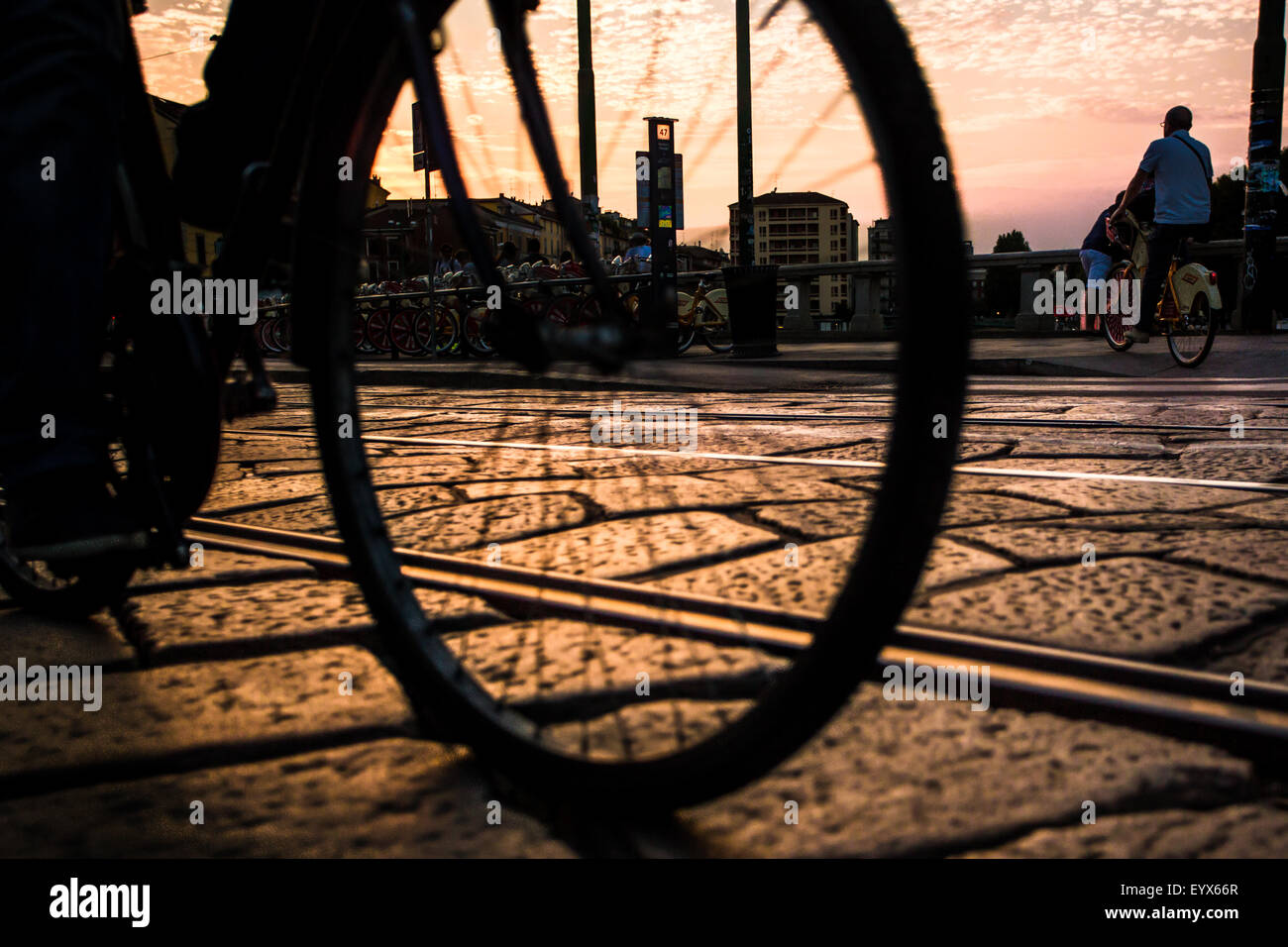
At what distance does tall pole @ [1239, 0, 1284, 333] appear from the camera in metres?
11.0

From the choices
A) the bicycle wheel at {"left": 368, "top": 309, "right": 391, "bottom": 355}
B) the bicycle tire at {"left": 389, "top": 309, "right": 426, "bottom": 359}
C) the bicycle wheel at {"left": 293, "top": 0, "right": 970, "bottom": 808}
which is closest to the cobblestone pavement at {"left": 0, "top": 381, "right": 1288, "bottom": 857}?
the bicycle wheel at {"left": 293, "top": 0, "right": 970, "bottom": 808}

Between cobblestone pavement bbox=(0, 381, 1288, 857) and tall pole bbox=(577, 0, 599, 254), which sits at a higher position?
tall pole bbox=(577, 0, 599, 254)

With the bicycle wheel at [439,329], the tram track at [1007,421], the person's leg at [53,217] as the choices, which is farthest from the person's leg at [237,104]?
the bicycle wheel at [439,329]

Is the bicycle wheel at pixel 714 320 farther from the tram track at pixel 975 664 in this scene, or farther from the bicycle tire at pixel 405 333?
the tram track at pixel 975 664

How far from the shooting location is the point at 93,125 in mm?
1480

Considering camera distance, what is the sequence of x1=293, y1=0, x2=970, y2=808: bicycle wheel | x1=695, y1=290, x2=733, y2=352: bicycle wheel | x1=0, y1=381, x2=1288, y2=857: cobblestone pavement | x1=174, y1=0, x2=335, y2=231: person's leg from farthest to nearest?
x1=695, y1=290, x2=733, y2=352: bicycle wheel, x1=174, y1=0, x2=335, y2=231: person's leg, x1=0, y1=381, x2=1288, y2=857: cobblestone pavement, x1=293, y1=0, x2=970, y2=808: bicycle wheel

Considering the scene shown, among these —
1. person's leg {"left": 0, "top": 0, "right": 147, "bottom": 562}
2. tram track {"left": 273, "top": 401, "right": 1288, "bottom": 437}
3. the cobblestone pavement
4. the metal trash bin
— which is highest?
the metal trash bin

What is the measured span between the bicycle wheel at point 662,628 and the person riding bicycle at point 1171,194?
7605 millimetres

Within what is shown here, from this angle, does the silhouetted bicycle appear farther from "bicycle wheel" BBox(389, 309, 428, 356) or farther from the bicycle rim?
"bicycle wheel" BBox(389, 309, 428, 356)

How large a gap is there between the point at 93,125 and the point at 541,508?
49.2 inches

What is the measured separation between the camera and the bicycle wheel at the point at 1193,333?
777 centimetres

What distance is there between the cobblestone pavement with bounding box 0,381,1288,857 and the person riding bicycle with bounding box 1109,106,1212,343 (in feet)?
18.8

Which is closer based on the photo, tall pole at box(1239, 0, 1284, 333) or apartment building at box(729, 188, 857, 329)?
apartment building at box(729, 188, 857, 329)
